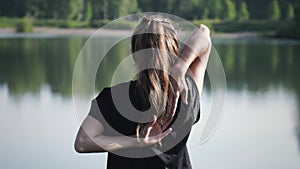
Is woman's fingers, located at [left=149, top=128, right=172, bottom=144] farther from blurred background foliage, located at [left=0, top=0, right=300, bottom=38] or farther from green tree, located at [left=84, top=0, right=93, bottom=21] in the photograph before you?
green tree, located at [left=84, top=0, right=93, bottom=21]

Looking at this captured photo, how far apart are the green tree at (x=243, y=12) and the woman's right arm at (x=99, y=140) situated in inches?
1369

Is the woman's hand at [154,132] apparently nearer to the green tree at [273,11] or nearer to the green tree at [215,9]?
the green tree at [273,11]

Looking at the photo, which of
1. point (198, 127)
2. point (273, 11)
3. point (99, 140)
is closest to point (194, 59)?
point (99, 140)

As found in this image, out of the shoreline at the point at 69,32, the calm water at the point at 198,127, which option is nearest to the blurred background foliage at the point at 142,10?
the shoreline at the point at 69,32

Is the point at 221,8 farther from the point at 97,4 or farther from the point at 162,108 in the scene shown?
the point at 162,108

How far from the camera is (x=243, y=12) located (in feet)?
119

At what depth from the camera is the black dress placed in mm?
1095

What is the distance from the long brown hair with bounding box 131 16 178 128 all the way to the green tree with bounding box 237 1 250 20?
3479cm

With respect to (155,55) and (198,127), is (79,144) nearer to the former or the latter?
(155,55)

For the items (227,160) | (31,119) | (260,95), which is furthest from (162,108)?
(260,95)

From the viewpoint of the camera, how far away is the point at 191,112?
115 centimetres

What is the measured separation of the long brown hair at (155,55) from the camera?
108cm

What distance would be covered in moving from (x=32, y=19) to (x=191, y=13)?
8749 mm

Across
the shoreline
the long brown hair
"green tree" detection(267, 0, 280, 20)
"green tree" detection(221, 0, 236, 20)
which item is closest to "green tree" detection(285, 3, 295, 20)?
"green tree" detection(267, 0, 280, 20)
